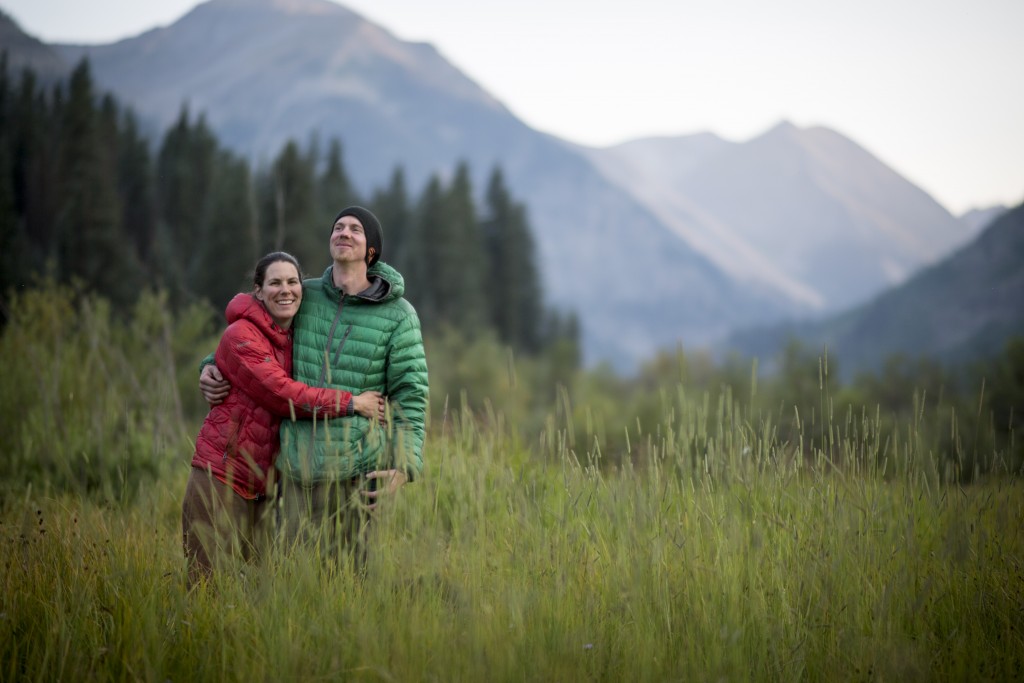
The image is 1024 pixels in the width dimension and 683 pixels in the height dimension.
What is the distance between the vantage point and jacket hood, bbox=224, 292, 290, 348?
3.65 metres

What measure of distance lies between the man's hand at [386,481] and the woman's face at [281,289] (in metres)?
0.84

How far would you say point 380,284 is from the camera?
386cm

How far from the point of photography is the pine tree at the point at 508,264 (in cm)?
6881

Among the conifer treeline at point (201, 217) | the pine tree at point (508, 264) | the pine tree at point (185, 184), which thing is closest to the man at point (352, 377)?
the conifer treeline at point (201, 217)

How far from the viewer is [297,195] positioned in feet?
146

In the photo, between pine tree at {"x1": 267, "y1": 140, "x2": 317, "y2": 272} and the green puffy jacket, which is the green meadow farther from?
pine tree at {"x1": 267, "y1": 140, "x2": 317, "y2": 272}

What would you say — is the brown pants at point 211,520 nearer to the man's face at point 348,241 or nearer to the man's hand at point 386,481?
the man's hand at point 386,481

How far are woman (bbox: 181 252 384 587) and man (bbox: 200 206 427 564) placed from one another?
3.2 inches

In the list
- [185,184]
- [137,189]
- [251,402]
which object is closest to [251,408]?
[251,402]

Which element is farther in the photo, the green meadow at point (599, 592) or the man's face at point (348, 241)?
the man's face at point (348, 241)

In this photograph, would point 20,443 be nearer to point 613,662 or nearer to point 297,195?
point 613,662

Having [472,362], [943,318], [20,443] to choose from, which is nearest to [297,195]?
[472,362]

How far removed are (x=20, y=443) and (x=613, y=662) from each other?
7215mm

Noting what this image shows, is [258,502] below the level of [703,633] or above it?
above
